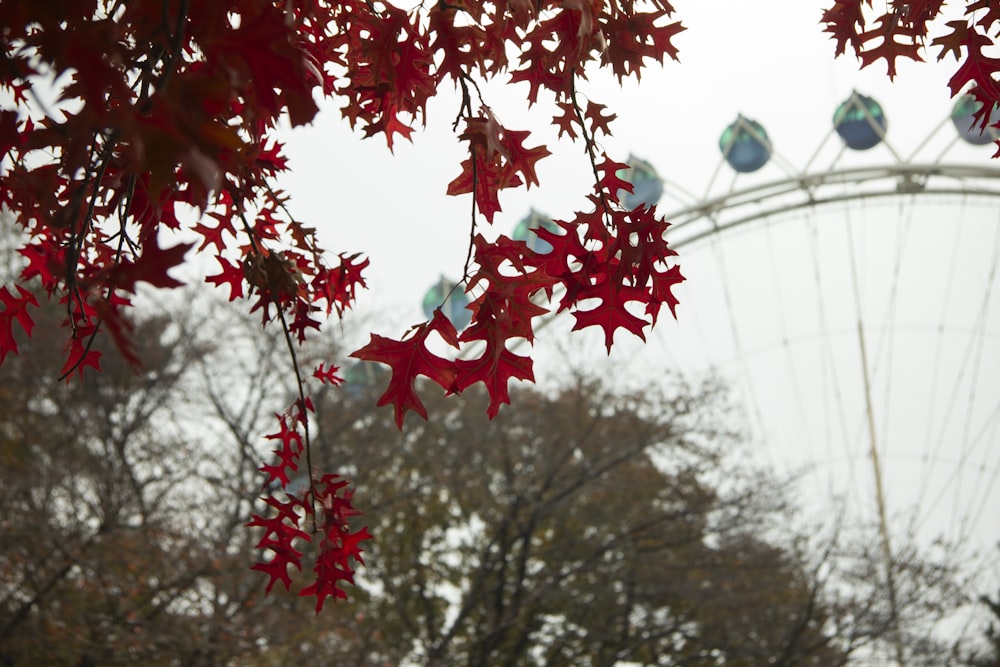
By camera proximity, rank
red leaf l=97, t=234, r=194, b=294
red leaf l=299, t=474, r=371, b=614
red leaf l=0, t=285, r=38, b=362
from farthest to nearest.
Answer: red leaf l=299, t=474, r=371, b=614 → red leaf l=0, t=285, r=38, b=362 → red leaf l=97, t=234, r=194, b=294

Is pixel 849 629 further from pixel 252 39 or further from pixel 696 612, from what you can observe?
pixel 252 39

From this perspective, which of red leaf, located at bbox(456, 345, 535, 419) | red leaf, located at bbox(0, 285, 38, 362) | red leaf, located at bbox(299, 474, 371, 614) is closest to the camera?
red leaf, located at bbox(456, 345, 535, 419)

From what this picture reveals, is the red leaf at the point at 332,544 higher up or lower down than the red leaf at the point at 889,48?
lower down

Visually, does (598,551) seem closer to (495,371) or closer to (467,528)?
(467,528)

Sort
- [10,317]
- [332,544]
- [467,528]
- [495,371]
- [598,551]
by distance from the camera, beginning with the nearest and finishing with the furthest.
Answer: [495,371] → [10,317] → [332,544] → [598,551] → [467,528]

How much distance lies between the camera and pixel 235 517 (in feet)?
31.1

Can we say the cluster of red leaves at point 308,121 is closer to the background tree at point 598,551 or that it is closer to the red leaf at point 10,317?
the red leaf at point 10,317

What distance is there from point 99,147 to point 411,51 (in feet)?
2.23

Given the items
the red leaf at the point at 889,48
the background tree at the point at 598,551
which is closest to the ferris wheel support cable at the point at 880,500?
the background tree at the point at 598,551

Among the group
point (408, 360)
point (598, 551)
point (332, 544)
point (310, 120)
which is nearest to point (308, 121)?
point (310, 120)

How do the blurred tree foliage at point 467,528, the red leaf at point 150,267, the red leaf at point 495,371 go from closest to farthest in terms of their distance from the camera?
the red leaf at point 150,267 → the red leaf at point 495,371 → the blurred tree foliage at point 467,528

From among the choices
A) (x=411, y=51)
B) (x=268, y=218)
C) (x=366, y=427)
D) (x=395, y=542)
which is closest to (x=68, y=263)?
(x=411, y=51)

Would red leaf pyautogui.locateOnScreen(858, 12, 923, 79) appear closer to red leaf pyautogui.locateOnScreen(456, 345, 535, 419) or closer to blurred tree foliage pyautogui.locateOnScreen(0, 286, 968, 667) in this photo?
red leaf pyautogui.locateOnScreen(456, 345, 535, 419)

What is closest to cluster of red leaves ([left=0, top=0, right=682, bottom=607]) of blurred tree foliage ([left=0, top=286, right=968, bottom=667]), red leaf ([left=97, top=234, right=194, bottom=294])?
red leaf ([left=97, top=234, right=194, bottom=294])
